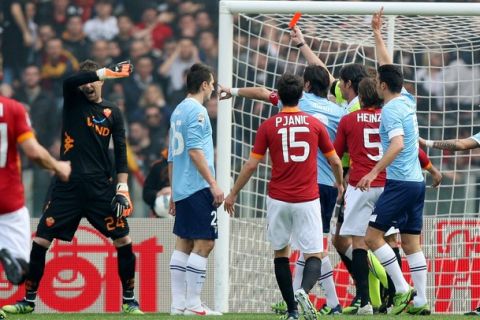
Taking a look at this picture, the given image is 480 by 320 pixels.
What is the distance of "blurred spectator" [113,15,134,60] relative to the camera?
17.9m

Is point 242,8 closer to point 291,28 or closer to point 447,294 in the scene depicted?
point 291,28

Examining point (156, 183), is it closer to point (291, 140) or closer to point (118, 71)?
point (118, 71)

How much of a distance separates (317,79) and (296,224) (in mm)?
1810

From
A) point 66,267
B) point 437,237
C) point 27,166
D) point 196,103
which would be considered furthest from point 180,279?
point 27,166

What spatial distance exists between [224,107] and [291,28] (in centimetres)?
100

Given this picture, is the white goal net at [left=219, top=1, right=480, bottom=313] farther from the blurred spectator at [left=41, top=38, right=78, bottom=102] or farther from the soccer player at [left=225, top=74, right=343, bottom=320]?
the blurred spectator at [left=41, top=38, right=78, bottom=102]

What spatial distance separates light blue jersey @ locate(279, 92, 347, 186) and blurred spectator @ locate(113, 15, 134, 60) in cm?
736

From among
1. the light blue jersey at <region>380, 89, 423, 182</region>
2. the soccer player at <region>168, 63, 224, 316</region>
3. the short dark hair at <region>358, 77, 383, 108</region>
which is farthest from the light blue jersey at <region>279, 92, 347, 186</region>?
the soccer player at <region>168, 63, 224, 316</region>

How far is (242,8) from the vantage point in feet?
37.6

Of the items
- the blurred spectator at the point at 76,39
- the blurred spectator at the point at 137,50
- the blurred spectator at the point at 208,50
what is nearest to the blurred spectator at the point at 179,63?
the blurred spectator at the point at 208,50

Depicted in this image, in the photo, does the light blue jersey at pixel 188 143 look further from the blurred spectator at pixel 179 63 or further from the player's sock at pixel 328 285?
the blurred spectator at pixel 179 63

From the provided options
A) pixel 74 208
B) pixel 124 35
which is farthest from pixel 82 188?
pixel 124 35

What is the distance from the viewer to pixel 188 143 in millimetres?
10258

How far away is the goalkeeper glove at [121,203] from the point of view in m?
10.5
